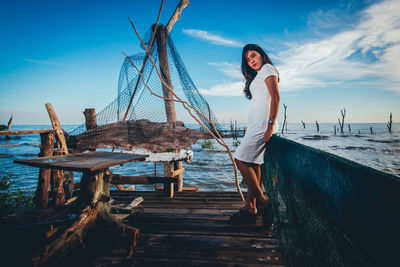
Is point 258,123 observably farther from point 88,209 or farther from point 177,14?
point 177,14

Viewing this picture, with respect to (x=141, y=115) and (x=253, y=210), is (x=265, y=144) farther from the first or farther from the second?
(x=141, y=115)

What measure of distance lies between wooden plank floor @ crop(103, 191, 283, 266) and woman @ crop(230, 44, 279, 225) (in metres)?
0.35

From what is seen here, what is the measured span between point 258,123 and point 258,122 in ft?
0.04

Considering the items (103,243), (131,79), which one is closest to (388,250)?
(103,243)

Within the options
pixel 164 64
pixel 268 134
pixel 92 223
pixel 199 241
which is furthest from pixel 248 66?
pixel 92 223

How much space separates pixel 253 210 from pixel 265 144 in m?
0.87

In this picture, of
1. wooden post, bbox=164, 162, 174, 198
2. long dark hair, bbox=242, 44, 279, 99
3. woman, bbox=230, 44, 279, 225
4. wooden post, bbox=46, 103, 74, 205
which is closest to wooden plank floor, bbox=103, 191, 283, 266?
woman, bbox=230, 44, 279, 225

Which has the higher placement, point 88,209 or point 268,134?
point 268,134

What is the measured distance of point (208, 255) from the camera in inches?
72.8

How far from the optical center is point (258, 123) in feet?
7.06

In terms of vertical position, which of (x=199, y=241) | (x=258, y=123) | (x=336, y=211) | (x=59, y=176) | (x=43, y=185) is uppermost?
(x=258, y=123)

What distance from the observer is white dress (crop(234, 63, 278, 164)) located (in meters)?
2.11

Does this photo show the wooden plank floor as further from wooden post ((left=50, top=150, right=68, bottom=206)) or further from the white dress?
wooden post ((left=50, top=150, right=68, bottom=206))

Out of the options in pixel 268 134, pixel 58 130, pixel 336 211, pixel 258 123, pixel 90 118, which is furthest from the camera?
pixel 90 118
